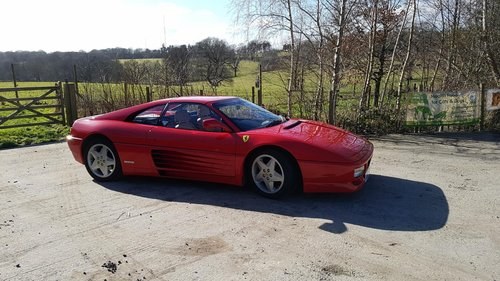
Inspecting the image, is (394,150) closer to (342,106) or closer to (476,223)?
(342,106)

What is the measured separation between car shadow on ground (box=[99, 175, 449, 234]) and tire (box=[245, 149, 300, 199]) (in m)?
0.14

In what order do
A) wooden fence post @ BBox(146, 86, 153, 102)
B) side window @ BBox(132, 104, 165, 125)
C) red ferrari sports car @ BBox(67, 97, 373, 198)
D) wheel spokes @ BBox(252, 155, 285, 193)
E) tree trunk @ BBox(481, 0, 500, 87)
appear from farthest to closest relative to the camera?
wooden fence post @ BBox(146, 86, 153, 102)
tree trunk @ BBox(481, 0, 500, 87)
side window @ BBox(132, 104, 165, 125)
wheel spokes @ BBox(252, 155, 285, 193)
red ferrari sports car @ BBox(67, 97, 373, 198)

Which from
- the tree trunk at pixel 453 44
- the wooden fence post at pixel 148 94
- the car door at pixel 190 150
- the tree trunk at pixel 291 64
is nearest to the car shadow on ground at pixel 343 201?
the car door at pixel 190 150

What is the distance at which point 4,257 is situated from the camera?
374 centimetres

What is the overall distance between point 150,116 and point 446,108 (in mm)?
7344

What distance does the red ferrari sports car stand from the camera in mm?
4887

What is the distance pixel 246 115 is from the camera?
5824 mm

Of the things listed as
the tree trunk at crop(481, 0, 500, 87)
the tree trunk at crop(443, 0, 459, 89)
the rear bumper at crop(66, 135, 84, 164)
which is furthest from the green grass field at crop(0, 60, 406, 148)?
the rear bumper at crop(66, 135, 84, 164)

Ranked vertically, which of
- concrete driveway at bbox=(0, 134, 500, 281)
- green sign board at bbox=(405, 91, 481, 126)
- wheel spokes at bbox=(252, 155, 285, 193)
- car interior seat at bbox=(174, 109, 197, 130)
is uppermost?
car interior seat at bbox=(174, 109, 197, 130)

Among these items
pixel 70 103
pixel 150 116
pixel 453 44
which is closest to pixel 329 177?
pixel 150 116

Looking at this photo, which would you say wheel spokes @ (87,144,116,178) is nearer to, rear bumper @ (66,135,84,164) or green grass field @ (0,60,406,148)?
rear bumper @ (66,135,84,164)

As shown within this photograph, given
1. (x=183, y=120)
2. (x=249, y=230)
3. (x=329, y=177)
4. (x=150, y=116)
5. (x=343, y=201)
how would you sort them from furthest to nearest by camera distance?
(x=150, y=116), (x=183, y=120), (x=343, y=201), (x=329, y=177), (x=249, y=230)

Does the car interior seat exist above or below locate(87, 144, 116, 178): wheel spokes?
above

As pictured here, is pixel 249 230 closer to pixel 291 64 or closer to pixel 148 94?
pixel 291 64
